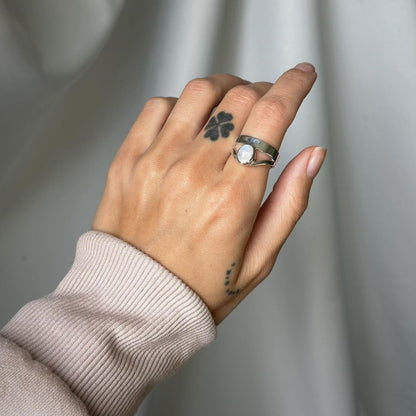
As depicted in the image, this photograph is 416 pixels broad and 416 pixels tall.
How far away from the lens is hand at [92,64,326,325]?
0.55 metres

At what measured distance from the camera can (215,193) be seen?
0.55 metres

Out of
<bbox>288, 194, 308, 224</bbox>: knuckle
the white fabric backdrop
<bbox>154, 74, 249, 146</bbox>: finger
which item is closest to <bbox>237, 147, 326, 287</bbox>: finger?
<bbox>288, 194, 308, 224</bbox>: knuckle

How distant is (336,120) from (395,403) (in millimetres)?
613

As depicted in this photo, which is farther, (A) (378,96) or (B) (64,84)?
(A) (378,96)

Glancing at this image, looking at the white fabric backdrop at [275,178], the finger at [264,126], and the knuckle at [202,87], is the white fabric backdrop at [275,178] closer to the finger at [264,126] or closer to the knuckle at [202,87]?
the knuckle at [202,87]

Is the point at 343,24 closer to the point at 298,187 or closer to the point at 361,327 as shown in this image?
the point at 298,187

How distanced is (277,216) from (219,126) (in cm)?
13

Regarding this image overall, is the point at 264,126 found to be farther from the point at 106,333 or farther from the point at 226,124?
the point at 106,333

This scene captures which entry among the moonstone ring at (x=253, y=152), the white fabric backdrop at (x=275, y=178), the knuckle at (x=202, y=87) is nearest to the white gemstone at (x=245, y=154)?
the moonstone ring at (x=253, y=152)

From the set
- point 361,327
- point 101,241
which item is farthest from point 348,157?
point 101,241

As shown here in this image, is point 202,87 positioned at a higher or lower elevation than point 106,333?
higher

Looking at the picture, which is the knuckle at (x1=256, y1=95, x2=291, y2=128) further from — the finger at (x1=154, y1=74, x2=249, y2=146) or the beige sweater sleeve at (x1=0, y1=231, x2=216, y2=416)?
the beige sweater sleeve at (x1=0, y1=231, x2=216, y2=416)

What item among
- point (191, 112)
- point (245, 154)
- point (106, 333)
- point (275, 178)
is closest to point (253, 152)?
point (245, 154)

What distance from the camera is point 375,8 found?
92cm
